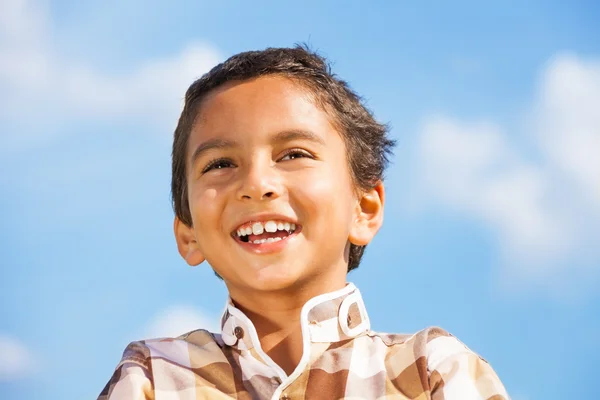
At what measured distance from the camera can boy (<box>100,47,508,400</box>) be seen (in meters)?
1.96

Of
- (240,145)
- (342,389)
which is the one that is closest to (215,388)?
(342,389)

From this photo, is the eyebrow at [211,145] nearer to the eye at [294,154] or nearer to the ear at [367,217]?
the eye at [294,154]

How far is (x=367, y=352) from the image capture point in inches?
82.0

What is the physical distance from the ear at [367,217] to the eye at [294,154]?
0.30 metres

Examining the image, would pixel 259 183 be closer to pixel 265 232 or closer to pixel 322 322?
pixel 265 232

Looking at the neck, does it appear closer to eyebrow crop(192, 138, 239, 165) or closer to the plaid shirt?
the plaid shirt

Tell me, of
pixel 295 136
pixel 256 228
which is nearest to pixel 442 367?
pixel 256 228

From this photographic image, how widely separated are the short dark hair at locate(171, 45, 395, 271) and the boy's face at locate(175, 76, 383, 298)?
0.05 m

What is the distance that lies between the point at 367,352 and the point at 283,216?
0.42 m

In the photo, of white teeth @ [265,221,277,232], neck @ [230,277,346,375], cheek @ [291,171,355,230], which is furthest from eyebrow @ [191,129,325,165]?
neck @ [230,277,346,375]

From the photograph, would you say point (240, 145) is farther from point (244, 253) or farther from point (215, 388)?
point (215, 388)

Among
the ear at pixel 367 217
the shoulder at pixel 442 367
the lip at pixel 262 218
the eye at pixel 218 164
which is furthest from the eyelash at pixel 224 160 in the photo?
the shoulder at pixel 442 367

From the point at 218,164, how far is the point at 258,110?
0.60ft

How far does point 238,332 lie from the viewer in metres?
2.11
